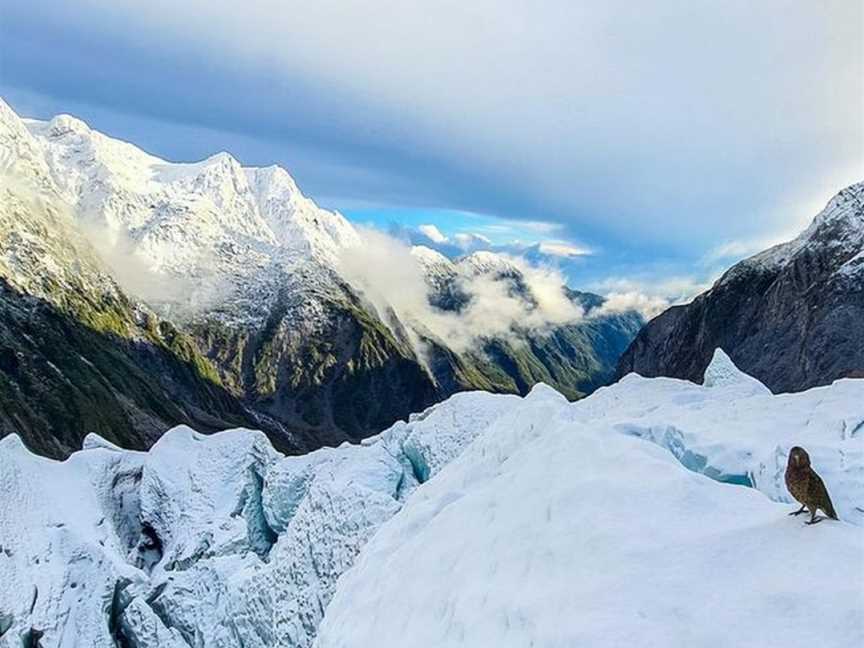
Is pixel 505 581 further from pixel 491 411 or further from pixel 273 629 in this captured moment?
pixel 491 411

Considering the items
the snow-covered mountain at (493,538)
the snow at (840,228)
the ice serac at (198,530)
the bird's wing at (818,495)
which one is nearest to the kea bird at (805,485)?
the bird's wing at (818,495)

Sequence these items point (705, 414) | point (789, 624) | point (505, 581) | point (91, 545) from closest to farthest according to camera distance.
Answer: point (789, 624)
point (505, 581)
point (705, 414)
point (91, 545)

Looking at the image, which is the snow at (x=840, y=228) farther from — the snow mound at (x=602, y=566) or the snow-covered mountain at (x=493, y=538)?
the snow mound at (x=602, y=566)

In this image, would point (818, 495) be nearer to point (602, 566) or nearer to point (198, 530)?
point (602, 566)

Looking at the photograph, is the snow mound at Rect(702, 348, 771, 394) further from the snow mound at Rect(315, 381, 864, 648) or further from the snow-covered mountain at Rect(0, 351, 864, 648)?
the snow mound at Rect(315, 381, 864, 648)

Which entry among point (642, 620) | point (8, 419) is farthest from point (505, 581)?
point (8, 419)
